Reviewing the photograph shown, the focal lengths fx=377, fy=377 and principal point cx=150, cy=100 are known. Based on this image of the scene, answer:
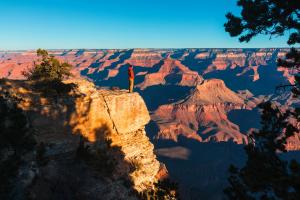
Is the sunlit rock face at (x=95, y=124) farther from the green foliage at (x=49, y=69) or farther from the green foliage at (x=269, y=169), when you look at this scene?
the green foliage at (x=269, y=169)

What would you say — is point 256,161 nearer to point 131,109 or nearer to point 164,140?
point 131,109

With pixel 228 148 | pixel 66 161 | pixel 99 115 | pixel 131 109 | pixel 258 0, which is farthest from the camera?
pixel 228 148

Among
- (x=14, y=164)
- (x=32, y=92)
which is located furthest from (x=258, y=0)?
(x=32, y=92)

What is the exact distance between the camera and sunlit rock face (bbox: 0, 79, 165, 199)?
2427 centimetres

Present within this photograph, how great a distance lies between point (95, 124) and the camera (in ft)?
90.5

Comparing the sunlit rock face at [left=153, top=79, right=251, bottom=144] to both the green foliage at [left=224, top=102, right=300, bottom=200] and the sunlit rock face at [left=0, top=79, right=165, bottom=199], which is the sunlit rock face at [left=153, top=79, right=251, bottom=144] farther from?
the green foliage at [left=224, top=102, right=300, bottom=200]

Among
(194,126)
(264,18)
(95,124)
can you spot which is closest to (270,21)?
(264,18)

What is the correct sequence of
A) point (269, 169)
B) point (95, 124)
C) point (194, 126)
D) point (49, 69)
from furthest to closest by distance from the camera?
1. point (194, 126)
2. point (49, 69)
3. point (95, 124)
4. point (269, 169)

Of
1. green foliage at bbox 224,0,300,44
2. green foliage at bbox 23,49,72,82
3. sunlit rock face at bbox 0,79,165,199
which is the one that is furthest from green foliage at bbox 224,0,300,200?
green foliage at bbox 23,49,72,82

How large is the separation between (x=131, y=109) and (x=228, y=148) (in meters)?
116

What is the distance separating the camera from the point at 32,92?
84.9 ft

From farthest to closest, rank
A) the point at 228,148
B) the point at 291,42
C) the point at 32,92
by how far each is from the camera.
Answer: the point at 228,148
the point at 32,92
the point at 291,42

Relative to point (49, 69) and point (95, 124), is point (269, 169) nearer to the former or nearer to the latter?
point (95, 124)

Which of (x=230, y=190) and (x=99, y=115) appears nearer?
(x=230, y=190)
